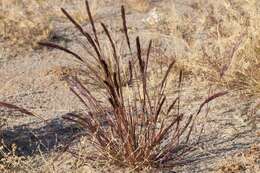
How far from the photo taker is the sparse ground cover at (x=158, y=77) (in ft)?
12.9

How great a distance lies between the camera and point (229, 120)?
455cm

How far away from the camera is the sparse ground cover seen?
3945mm

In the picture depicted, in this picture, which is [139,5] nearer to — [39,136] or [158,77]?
[158,77]

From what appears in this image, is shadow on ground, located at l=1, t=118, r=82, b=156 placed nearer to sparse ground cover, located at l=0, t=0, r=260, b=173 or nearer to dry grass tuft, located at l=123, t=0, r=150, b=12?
sparse ground cover, located at l=0, t=0, r=260, b=173

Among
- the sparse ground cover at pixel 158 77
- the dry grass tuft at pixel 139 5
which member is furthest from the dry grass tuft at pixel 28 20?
the dry grass tuft at pixel 139 5

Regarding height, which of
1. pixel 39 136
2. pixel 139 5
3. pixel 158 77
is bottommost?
pixel 39 136

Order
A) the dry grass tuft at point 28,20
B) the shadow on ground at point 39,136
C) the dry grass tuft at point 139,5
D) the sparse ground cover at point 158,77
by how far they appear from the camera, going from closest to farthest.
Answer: the sparse ground cover at point 158,77 → the shadow on ground at point 39,136 → the dry grass tuft at point 28,20 → the dry grass tuft at point 139,5

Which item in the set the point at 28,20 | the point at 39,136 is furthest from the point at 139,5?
the point at 39,136

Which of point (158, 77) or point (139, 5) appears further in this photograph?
point (139, 5)

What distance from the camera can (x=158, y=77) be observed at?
5863 millimetres

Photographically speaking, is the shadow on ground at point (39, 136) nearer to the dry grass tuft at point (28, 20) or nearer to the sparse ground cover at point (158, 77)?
the sparse ground cover at point (158, 77)

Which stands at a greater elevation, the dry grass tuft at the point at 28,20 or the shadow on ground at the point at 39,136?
the dry grass tuft at the point at 28,20

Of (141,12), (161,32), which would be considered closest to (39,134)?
(161,32)

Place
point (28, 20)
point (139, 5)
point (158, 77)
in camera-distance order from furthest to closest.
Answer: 1. point (139, 5)
2. point (28, 20)
3. point (158, 77)
